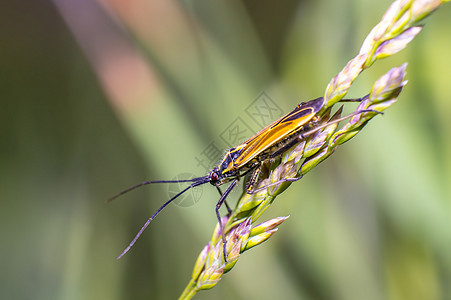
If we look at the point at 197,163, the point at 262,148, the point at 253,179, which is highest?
the point at 197,163

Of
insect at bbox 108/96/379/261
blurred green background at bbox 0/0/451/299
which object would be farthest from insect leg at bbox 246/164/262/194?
blurred green background at bbox 0/0/451/299

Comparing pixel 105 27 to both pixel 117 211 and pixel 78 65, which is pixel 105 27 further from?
pixel 117 211

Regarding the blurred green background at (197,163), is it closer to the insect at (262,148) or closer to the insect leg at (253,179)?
the insect at (262,148)

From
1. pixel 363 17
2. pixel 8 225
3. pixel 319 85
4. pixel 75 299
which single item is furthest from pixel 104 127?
pixel 363 17

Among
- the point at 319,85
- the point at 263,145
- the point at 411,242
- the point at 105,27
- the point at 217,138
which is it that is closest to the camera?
the point at 263,145

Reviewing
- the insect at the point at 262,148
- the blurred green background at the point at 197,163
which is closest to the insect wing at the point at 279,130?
the insect at the point at 262,148

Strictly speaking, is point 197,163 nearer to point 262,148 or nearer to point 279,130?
point 262,148

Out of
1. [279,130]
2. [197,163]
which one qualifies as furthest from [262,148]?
[197,163]
